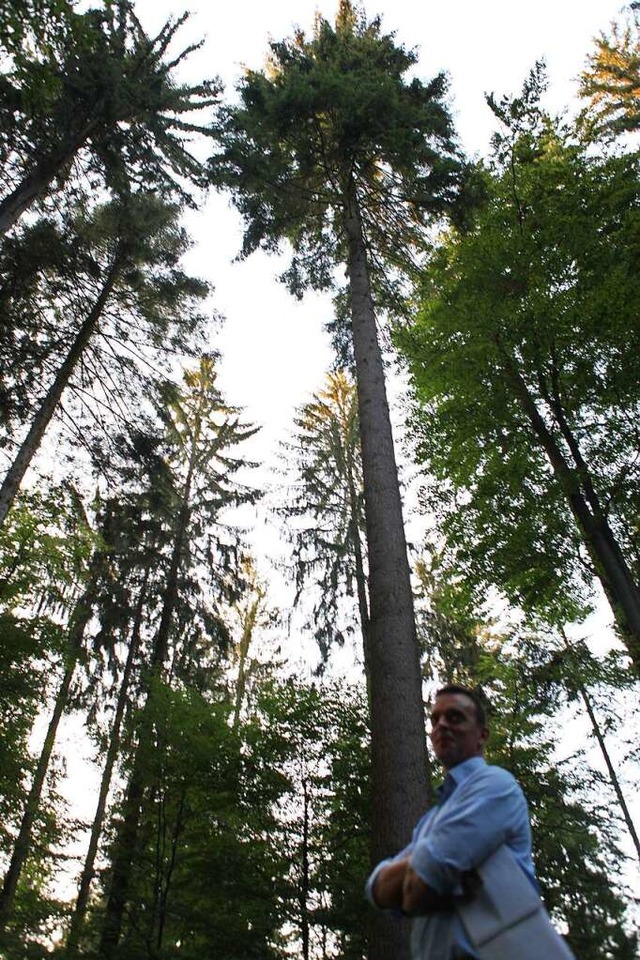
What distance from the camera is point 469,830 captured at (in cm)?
149

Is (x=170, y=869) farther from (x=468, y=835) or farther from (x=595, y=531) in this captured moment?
(x=468, y=835)

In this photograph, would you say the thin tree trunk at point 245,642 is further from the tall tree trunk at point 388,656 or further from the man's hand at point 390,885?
the man's hand at point 390,885

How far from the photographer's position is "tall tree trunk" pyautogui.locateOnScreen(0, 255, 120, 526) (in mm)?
9445

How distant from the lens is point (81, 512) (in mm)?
12641

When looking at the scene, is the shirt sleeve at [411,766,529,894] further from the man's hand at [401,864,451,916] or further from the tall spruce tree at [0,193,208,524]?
the tall spruce tree at [0,193,208,524]

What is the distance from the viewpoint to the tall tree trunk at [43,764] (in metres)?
10.9

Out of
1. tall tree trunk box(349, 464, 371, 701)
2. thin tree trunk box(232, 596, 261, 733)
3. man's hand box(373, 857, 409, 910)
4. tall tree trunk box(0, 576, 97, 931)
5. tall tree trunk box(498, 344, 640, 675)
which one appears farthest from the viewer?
thin tree trunk box(232, 596, 261, 733)

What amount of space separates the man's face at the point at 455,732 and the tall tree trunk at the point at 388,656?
3061 mm

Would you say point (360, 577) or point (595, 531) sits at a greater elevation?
point (360, 577)

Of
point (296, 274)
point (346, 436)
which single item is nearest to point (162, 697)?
point (296, 274)

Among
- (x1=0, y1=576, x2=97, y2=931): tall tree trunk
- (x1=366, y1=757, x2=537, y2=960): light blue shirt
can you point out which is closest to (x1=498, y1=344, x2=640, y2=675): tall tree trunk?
(x1=366, y1=757, x2=537, y2=960): light blue shirt

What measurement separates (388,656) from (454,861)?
13.8 ft

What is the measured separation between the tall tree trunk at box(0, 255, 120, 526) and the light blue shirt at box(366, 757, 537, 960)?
9.14 meters

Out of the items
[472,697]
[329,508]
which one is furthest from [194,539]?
[472,697]
